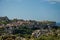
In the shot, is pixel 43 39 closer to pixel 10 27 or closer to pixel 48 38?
pixel 48 38

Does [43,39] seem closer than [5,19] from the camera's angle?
Yes

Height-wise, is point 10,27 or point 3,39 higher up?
point 3,39

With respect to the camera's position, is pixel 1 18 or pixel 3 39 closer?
pixel 3 39

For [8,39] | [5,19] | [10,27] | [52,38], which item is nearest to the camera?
[52,38]

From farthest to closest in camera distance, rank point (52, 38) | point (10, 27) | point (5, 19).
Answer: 1. point (5, 19)
2. point (10, 27)
3. point (52, 38)

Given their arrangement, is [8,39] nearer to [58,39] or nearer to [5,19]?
[58,39]

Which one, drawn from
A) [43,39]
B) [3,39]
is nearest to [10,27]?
[3,39]

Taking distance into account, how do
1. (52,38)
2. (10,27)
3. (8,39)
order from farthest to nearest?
(10,27), (8,39), (52,38)

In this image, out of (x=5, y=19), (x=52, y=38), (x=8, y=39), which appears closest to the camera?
(x=52, y=38)

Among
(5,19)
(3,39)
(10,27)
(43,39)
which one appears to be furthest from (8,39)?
(5,19)
